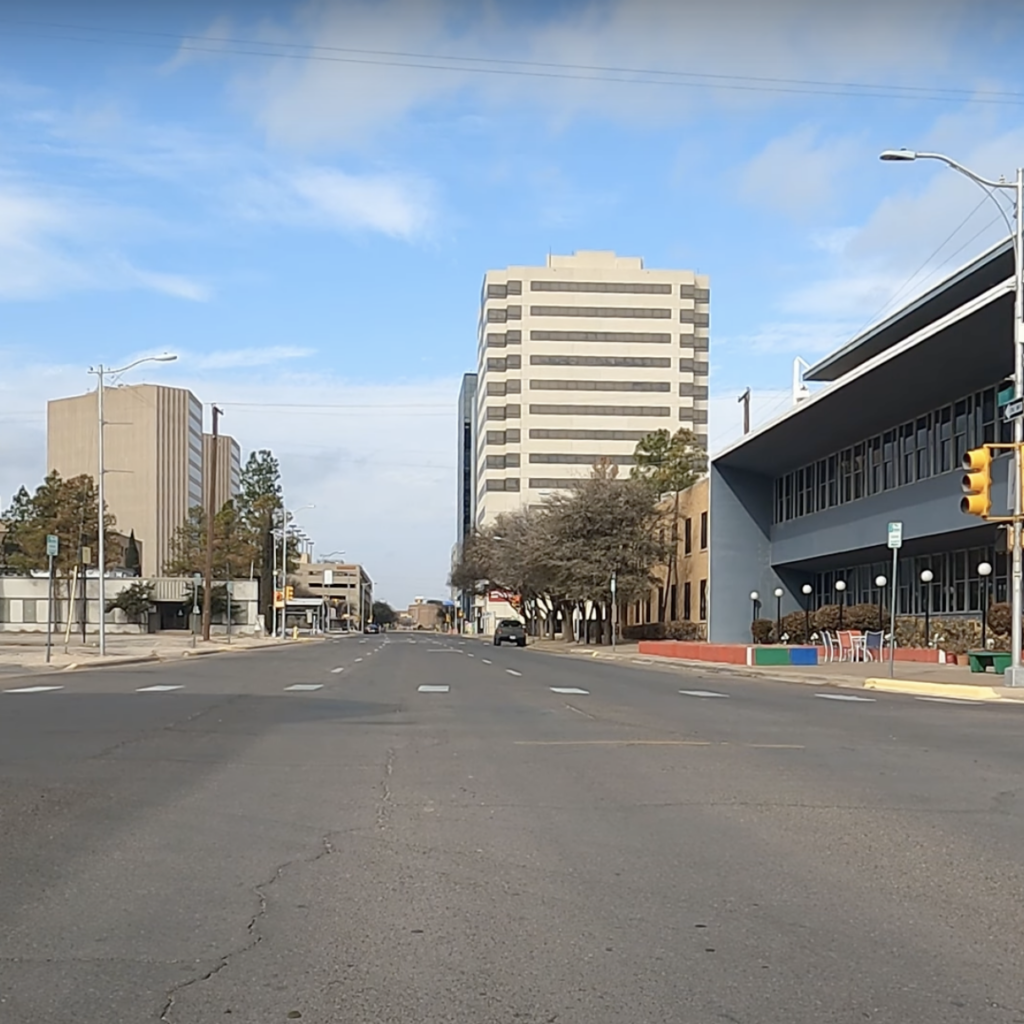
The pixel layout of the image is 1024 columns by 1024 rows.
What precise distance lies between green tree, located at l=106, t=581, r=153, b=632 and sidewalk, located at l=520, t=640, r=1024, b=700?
6563 centimetres

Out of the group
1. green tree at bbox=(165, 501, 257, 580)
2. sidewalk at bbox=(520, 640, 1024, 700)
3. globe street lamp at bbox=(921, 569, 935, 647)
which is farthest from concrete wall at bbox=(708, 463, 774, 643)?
green tree at bbox=(165, 501, 257, 580)

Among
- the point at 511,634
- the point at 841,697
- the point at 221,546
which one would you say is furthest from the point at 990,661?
the point at 221,546

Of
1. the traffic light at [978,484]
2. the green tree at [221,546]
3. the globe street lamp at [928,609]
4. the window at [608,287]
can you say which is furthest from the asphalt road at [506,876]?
the window at [608,287]

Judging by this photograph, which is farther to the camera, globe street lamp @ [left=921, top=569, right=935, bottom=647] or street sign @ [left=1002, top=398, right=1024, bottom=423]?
globe street lamp @ [left=921, top=569, right=935, bottom=647]

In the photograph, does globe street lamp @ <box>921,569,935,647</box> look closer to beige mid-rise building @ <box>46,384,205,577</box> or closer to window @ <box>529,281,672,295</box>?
window @ <box>529,281,672,295</box>

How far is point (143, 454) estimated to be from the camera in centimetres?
17725

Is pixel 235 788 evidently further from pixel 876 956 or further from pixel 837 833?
pixel 876 956

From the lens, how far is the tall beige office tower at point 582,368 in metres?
153

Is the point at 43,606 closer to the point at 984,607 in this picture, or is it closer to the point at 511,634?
the point at 511,634

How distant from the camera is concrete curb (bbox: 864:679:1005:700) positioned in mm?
26109

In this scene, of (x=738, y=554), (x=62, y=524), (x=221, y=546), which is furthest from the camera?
(x=221, y=546)

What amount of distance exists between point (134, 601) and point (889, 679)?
8180 cm

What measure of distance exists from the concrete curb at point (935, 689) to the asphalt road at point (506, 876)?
9325mm

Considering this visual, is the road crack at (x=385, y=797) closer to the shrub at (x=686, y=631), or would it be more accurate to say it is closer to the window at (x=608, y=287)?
the shrub at (x=686, y=631)
